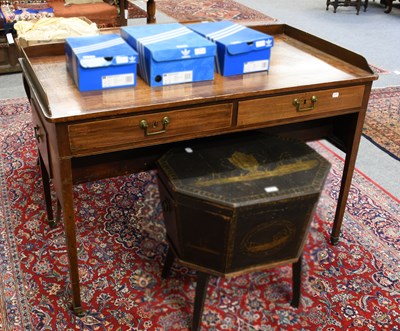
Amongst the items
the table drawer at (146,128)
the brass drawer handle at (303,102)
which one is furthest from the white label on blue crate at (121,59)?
the brass drawer handle at (303,102)

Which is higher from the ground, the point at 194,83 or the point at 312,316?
the point at 194,83

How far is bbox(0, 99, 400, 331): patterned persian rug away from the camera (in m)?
1.94

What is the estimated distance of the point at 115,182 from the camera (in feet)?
9.23

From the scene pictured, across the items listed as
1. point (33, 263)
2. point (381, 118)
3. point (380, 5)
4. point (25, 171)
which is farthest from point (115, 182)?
point (380, 5)

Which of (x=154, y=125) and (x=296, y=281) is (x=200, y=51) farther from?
(x=296, y=281)

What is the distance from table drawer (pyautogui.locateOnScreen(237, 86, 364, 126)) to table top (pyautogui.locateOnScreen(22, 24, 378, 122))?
0.03 metres

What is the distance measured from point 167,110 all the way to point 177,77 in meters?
0.18

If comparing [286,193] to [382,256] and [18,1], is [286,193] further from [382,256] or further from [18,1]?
[18,1]

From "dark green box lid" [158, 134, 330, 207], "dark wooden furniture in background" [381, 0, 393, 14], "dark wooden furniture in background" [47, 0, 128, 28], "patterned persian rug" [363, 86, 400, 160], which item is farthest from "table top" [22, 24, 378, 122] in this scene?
"dark wooden furniture in background" [381, 0, 393, 14]

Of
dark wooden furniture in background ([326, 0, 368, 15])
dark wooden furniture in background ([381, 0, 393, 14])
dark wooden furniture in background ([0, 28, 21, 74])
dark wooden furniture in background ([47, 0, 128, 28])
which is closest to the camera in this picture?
dark wooden furniture in background ([0, 28, 21, 74])

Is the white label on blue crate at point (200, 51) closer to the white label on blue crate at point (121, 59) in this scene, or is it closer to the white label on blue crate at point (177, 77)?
the white label on blue crate at point (177, 77)

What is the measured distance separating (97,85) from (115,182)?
114 centimetres

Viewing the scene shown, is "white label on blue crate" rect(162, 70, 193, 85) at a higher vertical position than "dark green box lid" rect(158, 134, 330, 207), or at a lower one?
higher

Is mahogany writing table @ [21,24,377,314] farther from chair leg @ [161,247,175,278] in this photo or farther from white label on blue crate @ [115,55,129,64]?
chair leg @ [161,247,175,278]
